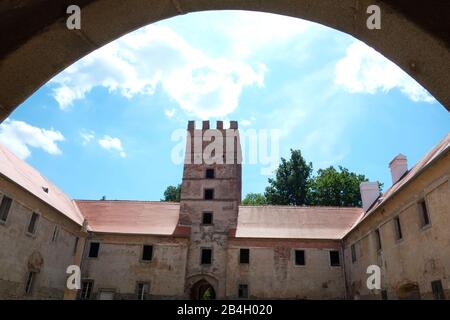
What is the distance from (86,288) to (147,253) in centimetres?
462

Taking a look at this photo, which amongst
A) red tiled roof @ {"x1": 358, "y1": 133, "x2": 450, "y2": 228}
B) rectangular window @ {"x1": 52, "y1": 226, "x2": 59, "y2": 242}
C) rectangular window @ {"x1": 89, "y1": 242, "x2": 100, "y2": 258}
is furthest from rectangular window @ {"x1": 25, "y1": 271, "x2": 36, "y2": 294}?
red tiled roof @ {"x1": 358, "y1": 133, "x2": 450, "y2": 228}

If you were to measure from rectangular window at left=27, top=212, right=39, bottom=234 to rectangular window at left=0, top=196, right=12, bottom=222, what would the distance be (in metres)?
1.97

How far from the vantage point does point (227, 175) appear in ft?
95.0

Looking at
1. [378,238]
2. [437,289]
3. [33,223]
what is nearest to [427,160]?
[378,238]

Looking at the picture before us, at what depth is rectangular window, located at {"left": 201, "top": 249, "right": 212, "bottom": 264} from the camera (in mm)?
25062

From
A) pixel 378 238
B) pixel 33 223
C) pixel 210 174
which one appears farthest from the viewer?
pixel 210 174

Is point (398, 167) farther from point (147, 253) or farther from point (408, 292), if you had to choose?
point (147, 253)

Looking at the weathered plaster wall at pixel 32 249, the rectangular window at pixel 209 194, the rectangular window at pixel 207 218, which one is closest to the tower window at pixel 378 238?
the rectangular window at pixel 207 218

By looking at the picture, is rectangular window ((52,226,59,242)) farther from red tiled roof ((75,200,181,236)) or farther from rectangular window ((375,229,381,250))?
rectangular window ((375,229,381,250))

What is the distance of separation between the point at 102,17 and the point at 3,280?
1918 cm

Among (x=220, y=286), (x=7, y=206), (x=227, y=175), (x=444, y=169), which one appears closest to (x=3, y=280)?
(x=7, y=206)

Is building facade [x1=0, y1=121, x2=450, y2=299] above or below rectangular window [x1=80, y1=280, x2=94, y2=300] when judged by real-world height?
above

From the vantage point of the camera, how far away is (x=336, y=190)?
4284cm

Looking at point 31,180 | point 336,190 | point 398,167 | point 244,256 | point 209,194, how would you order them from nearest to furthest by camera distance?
point 398,167
point 31,180
point 244,256
point 209,194
point 336,190
